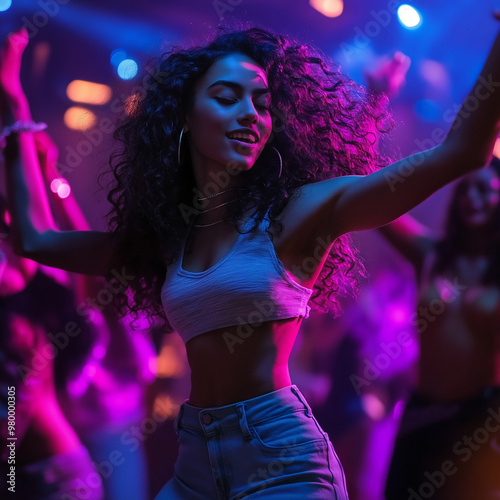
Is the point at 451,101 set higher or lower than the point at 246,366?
higher

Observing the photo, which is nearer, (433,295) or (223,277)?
(223,277)

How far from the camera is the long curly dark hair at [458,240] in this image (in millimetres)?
1936

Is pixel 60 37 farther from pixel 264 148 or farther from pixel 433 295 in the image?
pixel 433 295

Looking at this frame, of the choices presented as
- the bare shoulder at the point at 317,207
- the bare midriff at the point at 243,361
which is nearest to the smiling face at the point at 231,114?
the bare shoulder at the point at 317,207

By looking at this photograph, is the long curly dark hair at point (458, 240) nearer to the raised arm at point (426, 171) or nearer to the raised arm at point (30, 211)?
the raised arm at point (426, 171)

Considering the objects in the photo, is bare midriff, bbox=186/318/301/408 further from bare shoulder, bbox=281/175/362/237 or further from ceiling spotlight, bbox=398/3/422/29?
ceiling spotlight, bbox=398/3/422/29

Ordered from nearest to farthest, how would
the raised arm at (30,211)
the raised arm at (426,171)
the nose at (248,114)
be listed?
1. the raised arm at (426,171)
2. the nose at (248,114)
3. the raised arm at (30,211)

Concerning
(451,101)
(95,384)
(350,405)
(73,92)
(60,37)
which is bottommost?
(95,384)

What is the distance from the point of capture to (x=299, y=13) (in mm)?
2146

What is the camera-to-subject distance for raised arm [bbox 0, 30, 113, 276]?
5.29 ft

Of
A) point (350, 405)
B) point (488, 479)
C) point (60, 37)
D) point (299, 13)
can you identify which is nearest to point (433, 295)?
point (350, 405)

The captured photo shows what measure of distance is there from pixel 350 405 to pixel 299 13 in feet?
4.92

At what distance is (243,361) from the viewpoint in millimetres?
1201

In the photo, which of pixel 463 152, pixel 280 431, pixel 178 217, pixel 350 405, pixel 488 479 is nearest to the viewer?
pixel 463 152
